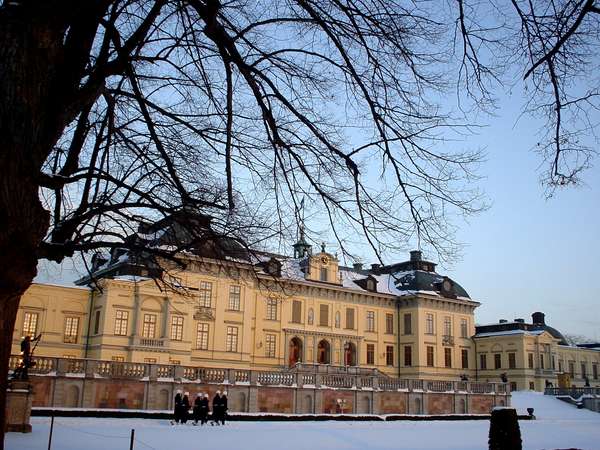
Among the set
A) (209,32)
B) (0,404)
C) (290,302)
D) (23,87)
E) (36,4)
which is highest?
(290,302)

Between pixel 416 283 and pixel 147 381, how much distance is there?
33518 millimetres

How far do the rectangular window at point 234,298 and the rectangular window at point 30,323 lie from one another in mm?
13640

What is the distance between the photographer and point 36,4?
18.2ft

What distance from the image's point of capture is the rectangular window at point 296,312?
173 feet

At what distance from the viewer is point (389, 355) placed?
193 feet

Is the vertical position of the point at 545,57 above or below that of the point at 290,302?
below

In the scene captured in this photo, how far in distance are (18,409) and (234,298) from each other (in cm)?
3153

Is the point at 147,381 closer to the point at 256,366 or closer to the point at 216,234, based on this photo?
the point at 256,366

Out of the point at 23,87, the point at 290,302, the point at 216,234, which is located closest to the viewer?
the point at 23,87

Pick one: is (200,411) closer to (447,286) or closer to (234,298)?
(234,298)

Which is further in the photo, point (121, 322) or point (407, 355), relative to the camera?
point (407, 355)

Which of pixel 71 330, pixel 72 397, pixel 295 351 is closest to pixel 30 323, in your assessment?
pixel 71 330

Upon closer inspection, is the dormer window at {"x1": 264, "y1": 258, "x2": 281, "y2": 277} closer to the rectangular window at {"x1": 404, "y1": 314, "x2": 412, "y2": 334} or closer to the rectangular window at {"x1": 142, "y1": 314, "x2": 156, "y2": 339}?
the rectangular window at {"x1": 142, "y1": 314, "x2": 156, "y2": 339}

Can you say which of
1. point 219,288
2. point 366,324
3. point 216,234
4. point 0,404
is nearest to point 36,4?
point 0,404
